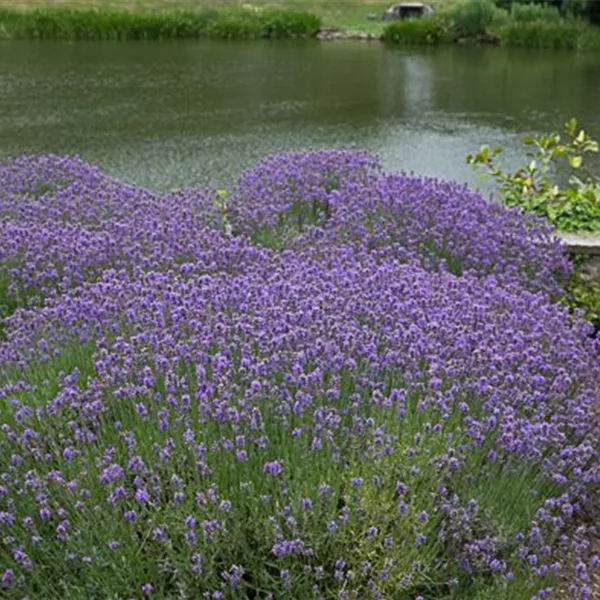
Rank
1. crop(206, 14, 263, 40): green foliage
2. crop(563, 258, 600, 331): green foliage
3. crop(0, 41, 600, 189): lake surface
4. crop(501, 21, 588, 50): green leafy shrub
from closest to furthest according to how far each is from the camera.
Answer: crop(563, 258, 600, 331): green foliage < crop(0, 41, 600, 189): lake surface < crop(501, 21, 588, 50): green leafy shrub < crop(206, 14, 263, 40): green foliage

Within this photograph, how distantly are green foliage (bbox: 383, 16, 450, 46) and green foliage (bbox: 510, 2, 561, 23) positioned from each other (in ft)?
6.60

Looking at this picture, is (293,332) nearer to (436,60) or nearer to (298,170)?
(298,170)

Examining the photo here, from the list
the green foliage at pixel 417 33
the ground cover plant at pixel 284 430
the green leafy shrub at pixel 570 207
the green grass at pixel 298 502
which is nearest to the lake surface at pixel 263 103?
the green foliage at pixel 417 33

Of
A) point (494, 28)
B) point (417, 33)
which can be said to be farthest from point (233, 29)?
point (494, 28)

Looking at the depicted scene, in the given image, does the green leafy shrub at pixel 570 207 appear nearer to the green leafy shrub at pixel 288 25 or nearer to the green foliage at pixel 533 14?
the green leafy shrub at pixel 288 25

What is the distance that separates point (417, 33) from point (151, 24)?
6.85 meters

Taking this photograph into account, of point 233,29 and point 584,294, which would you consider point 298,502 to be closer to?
point 584,294

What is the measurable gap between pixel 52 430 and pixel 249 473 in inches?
23.4

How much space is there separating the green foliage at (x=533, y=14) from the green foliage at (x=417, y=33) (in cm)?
201

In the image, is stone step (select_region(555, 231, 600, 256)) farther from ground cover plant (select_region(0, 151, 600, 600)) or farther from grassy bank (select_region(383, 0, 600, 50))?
grassy bank (select_region(383, 0, 600, 50))

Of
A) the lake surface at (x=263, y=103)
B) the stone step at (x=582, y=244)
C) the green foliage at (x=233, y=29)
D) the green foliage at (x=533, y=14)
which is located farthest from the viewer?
the green foliage at (x=533, y=14)

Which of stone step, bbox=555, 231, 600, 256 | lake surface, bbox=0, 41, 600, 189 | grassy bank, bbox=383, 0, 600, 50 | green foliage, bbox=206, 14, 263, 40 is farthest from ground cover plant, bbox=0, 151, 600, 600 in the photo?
grassy bank, bbox=383, 0, 600, 50

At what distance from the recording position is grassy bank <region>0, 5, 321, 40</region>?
21.9 meters

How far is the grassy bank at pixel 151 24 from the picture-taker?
21.9 metres
